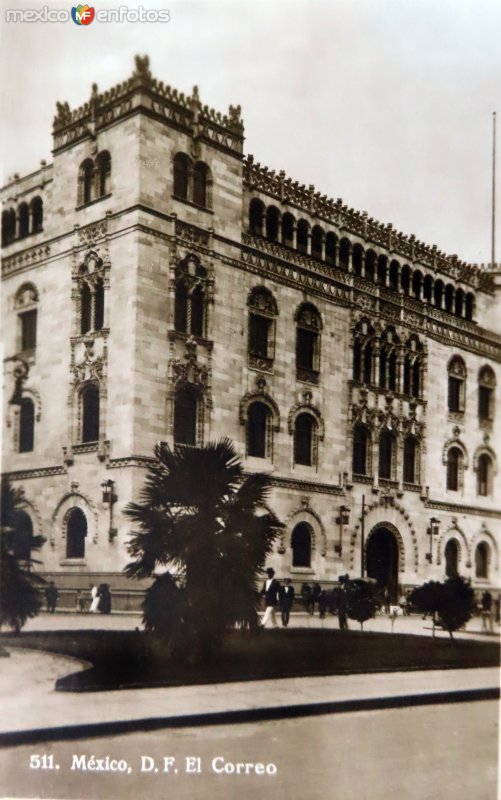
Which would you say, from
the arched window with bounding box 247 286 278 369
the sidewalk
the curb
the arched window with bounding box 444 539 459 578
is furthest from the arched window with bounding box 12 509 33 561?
the arched window with bounding box 444 539 459 578

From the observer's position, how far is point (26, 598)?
9.30 metres

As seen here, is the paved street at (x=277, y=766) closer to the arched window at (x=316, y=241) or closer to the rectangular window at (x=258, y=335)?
the rectangular window at (x=258, y=335)

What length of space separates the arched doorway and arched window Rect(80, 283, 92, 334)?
406 cm

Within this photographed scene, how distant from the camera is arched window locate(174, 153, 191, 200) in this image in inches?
406

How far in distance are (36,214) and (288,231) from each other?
301 centimetres

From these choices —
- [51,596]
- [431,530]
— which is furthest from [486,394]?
[51,596]

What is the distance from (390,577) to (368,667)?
3.75 ft

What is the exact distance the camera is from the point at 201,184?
34.4ft

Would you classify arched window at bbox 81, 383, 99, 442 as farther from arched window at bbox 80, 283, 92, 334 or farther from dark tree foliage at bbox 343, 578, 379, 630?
dark tree foliage at bbox 343, 578, 379, 630

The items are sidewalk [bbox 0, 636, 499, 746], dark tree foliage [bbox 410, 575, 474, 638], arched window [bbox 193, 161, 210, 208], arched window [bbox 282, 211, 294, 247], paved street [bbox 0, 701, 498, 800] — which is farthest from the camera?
arched window [bbox 282, 211, 294, 247]

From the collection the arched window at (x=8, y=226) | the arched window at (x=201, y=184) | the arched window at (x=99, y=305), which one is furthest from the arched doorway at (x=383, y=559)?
the arched window at (x=8, y=226)

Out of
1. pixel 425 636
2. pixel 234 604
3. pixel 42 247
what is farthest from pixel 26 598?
pixel 425 636

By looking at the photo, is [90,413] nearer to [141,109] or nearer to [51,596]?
[51,596]

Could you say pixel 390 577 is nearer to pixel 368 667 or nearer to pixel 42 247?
pixel 368 667
